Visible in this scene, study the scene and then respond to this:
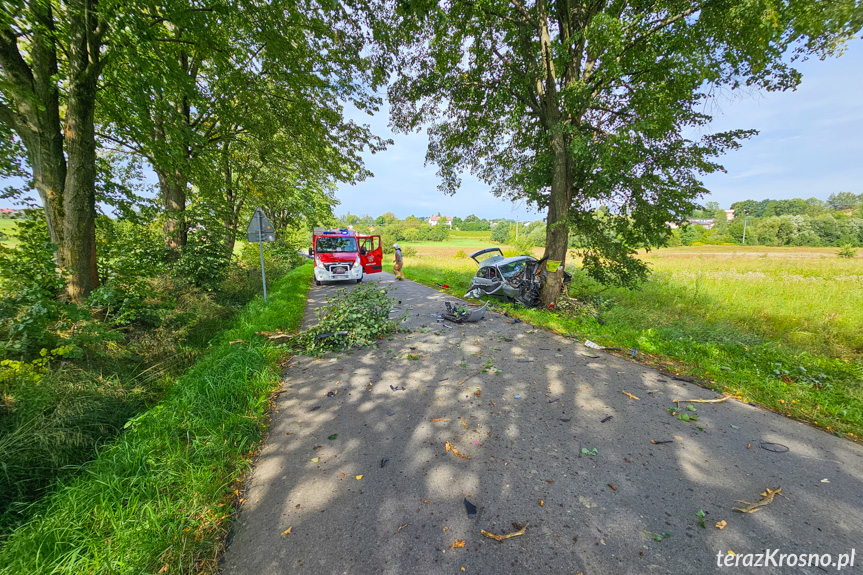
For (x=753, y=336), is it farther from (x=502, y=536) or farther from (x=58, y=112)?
(x=58, y=112)

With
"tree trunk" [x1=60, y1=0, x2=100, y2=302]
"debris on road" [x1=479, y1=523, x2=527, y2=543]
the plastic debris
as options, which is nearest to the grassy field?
"debris on road" [x1=479, y1=523, x2=527, y2=543]

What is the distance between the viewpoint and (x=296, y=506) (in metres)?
2.29

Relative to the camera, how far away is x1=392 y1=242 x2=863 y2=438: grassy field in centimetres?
375

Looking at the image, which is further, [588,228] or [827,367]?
[588,228]

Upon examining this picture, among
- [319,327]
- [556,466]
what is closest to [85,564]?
[556,466]


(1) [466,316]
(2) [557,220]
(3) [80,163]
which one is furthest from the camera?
(2) [557,220]

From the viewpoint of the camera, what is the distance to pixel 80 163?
4.97 meters

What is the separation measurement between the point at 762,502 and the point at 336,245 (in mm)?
14554

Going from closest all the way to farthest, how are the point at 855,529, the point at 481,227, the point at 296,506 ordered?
the point at 855,529, the point at 296,506, the point at 481,227

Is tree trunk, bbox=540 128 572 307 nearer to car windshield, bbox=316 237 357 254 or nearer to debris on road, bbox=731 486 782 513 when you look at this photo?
debris on road, bbox=731 486 782 513

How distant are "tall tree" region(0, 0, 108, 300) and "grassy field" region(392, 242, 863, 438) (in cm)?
900

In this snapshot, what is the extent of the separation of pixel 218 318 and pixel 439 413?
24.0 feet

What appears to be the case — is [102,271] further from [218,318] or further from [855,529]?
[855,529]

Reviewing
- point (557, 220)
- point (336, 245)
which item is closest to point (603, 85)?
point (557, 220)
